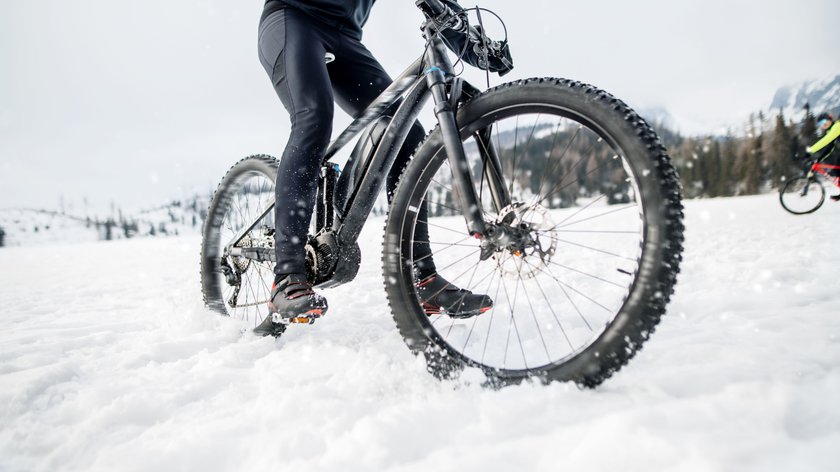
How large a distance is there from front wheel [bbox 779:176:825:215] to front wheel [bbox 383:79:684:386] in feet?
37.9

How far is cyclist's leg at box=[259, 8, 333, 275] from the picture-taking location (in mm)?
1894

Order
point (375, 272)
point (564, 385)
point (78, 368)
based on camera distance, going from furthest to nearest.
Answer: point (375, 272)
point (78, 368)
point (564, 385)

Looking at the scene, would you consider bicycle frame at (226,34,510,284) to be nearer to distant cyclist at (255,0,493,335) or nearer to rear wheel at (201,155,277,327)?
distant cyclist at (255,0,493,335)

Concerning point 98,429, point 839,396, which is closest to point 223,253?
point 98,429

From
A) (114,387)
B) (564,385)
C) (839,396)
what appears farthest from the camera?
(114,387)

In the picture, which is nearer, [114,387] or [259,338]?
[114,387]

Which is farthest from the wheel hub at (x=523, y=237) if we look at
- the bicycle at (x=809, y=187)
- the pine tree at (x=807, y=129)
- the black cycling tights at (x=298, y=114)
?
the pine tree at (x=807, y=129)

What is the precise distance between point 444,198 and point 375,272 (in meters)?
2.85

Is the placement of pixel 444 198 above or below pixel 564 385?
above

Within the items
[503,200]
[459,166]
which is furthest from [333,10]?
[503,200]

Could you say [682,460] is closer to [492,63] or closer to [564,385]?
[564,385]

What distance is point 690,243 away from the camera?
16.4 ft

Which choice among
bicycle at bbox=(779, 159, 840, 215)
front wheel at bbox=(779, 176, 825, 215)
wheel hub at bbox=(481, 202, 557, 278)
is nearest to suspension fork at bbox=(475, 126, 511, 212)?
wheel hub at bbox=(481, 202, 557, 278)

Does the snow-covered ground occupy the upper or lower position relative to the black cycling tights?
lower
